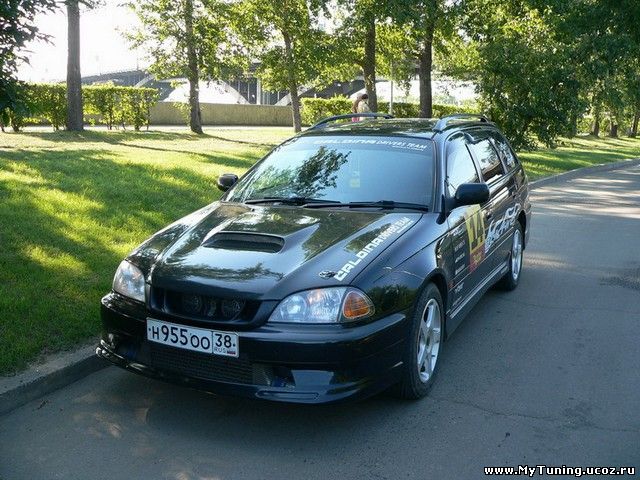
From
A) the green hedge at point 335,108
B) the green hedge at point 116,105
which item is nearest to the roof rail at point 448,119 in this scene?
the green hedge at point 116,105

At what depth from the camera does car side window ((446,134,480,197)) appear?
5.25m

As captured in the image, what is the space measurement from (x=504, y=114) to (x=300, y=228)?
56.8 ft

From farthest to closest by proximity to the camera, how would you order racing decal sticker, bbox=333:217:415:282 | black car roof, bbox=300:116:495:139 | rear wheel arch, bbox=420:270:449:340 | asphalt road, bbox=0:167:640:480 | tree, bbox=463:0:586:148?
tree, bbox=463:0:586:148 < black car roof, bbox=300:116:495:139 < rear wheel arch, bbox=420:270:449:340 < racing decal sticker, bbox=333:217:415:282 < asphalt road, bbox=0:167:640:480

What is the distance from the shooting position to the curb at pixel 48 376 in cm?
426

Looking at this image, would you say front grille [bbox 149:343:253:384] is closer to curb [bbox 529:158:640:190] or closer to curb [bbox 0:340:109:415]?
curb [bbox 0:340:109:415]

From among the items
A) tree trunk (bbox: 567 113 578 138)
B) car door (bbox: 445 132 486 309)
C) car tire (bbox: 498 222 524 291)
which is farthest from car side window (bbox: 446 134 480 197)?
tree trunk (bbox: 567 113 578 138)

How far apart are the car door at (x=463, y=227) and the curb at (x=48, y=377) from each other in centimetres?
246

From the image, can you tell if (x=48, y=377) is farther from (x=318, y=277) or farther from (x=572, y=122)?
(x=572, y=122)

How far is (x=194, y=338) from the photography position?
380 cm

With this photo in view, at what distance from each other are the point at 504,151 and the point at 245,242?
144 inches

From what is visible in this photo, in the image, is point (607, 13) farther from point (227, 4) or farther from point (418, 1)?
point (227, 4)

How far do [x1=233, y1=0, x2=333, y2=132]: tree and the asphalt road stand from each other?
18.4m

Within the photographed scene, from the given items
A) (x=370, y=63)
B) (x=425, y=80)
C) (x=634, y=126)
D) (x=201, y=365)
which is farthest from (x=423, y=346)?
(x=634, y=126)

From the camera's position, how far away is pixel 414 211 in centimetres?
482
